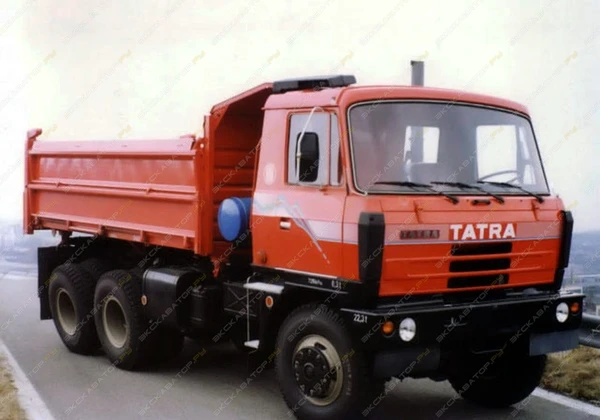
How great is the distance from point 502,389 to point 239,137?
3295mm

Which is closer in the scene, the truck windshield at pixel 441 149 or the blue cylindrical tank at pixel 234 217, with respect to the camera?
the truck windshield at pixel 441 149

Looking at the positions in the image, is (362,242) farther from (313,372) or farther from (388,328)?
(313,372)

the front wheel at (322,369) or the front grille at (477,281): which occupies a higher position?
the front grille at (477,281)

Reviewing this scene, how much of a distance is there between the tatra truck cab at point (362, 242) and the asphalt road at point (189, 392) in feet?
1.15

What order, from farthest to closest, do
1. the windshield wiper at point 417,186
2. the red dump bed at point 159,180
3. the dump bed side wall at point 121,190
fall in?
the dump bed side wall at point 121,190 < the red dump bed at point 159,180 < the windshield wiper at point 417,186

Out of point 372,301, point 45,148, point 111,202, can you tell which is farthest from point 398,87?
point 45,148

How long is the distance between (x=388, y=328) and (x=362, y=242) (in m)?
0.65

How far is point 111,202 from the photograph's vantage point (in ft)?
32.2

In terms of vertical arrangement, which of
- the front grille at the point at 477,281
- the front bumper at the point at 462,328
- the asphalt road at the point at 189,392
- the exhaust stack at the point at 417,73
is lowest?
the asphalt road at the point at 189,392

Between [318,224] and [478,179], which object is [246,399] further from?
[478,179]

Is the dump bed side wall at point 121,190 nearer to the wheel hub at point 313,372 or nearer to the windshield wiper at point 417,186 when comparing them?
the wheel hub at point 313,372

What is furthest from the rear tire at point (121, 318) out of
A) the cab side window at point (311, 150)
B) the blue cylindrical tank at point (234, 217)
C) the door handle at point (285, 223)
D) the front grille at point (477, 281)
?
the front grille at point (477, 281)

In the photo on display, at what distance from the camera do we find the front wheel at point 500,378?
7727 mm

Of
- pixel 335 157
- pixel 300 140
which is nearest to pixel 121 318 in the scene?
pixel 300 140
